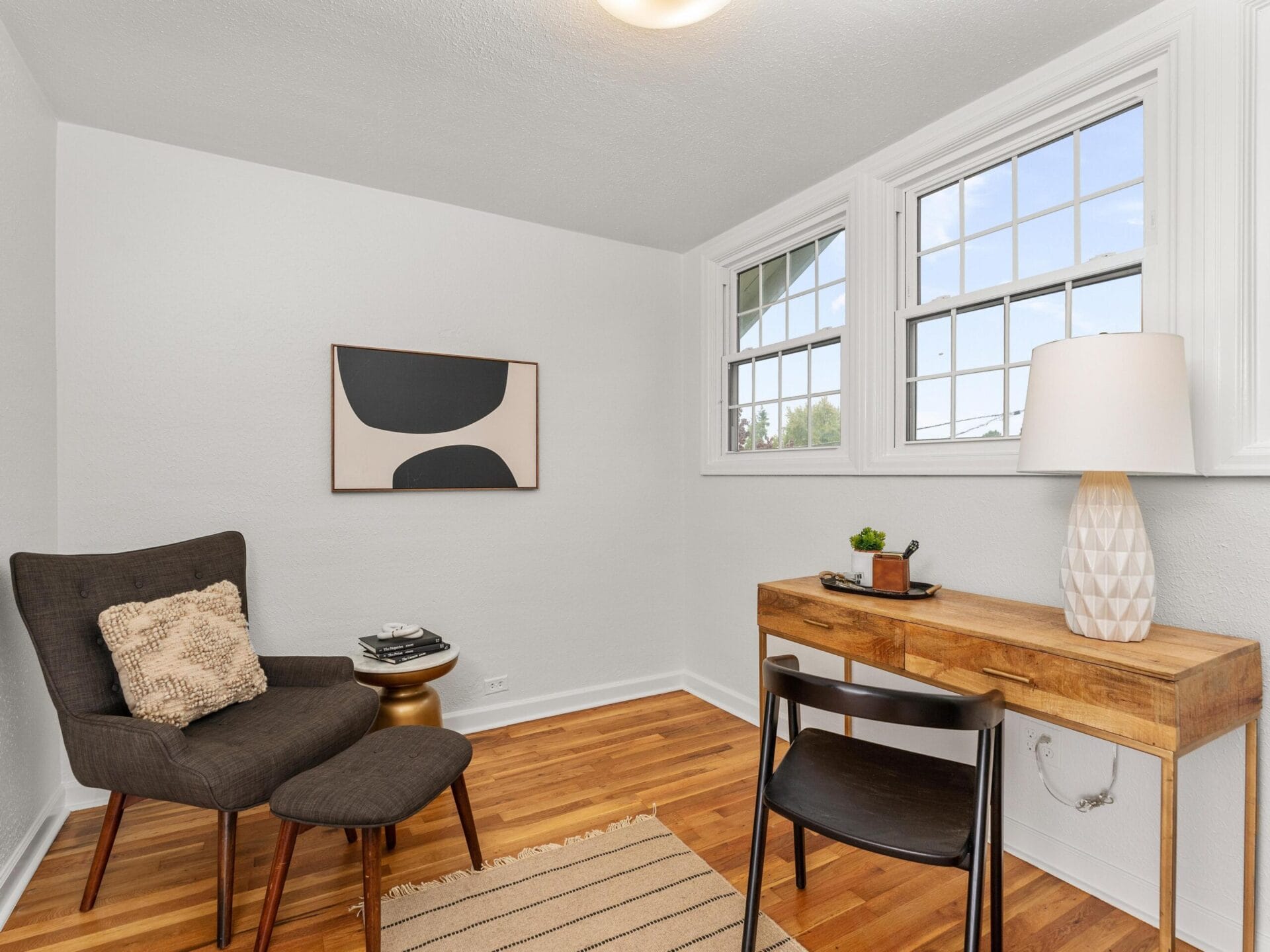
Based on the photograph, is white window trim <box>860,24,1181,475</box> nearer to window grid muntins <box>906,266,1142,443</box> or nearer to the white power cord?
window grid muntins <box>906,266,1142,443</box>

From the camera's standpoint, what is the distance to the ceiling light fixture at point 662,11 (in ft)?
5.66

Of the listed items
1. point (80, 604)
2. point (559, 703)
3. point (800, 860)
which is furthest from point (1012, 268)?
point (80, 604)

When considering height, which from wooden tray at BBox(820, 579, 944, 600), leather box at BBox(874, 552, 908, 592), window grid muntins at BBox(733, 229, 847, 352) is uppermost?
window grid muntins at BBox(733, 229, 847, 352)

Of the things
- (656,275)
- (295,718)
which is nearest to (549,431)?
(656,275)

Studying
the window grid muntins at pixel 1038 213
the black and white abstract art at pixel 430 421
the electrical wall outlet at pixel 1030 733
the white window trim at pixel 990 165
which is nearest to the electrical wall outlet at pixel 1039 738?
the electrical wall outlet at pixel 1030 733

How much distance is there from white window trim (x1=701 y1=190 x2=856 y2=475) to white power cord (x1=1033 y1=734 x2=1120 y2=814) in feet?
3.85

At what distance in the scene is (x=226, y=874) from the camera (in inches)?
67.6

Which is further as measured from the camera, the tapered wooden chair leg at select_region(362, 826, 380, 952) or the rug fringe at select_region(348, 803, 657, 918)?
the rug fringe at select_region(348, 803, 657, 918)

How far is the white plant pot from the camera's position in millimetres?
2340

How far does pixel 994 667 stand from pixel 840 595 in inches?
24.1

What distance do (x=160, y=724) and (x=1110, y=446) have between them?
252cm

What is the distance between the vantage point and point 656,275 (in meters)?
3.82

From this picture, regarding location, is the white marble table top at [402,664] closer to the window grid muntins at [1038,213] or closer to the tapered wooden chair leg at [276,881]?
the tapered wooden chair leg at [276,881]

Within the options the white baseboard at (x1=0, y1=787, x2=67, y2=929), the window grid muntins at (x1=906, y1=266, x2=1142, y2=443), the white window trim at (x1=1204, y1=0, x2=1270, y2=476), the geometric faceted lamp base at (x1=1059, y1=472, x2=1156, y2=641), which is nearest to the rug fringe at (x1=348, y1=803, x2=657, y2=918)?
the white baseboard at (x1=0, y1=787, x2=67, y2=929)
